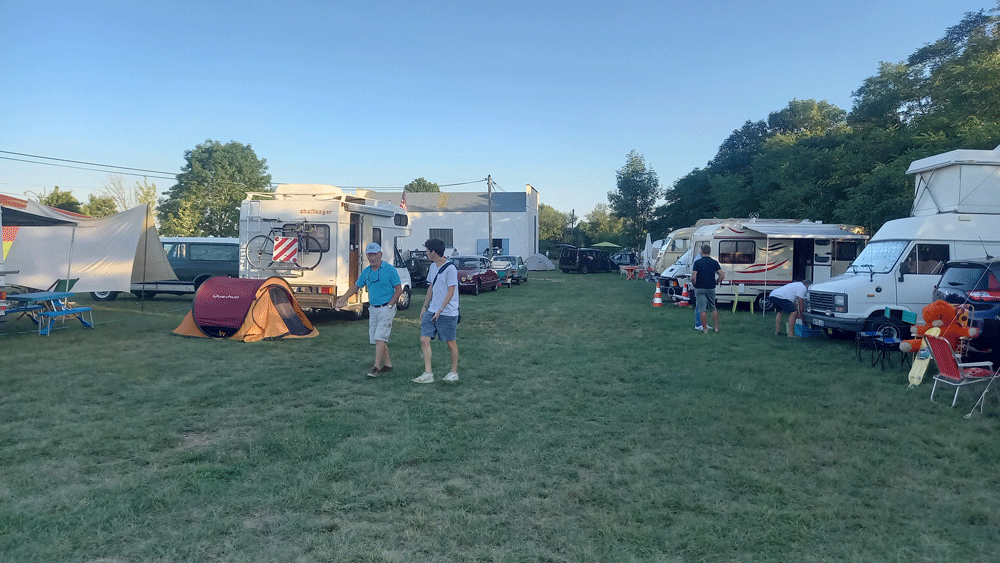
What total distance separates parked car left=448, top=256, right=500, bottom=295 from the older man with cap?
Result: 13.0 m

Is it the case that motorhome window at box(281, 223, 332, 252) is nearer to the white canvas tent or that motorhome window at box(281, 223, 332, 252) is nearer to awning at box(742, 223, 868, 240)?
the white canvas tent

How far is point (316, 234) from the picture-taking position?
41.5 feet

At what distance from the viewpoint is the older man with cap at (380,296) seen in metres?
8.07

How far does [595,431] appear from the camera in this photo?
19.3 ft

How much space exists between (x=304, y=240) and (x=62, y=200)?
147 feet

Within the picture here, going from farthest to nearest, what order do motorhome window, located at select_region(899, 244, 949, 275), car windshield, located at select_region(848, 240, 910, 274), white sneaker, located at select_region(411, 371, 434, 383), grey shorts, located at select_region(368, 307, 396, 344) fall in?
car windshield, located at select_region(848, 240, 910, 274) < motorhome window, located at select_region(899, 244, 949, 275) < grey shorts, located at select_region(368, 307, 396, 344) < white sneaker, located at select_region(411, 371, 434, 383)

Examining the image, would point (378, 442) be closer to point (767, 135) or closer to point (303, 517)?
point (303, 517)

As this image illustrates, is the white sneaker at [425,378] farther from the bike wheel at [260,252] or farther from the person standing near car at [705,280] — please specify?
the person standing near car at [705,280]

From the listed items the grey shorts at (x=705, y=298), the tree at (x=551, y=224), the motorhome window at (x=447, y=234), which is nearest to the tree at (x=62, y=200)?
the motorhome window at (x=447, y=234)

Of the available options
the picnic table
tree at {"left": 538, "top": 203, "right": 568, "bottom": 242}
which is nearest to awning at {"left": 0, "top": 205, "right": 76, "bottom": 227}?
the picnic table

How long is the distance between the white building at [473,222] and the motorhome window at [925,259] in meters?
36.3

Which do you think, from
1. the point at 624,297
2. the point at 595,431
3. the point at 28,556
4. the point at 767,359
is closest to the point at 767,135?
the point at 624,297

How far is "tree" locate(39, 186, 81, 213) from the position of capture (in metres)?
45.6

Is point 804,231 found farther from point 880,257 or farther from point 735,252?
point 880,257
